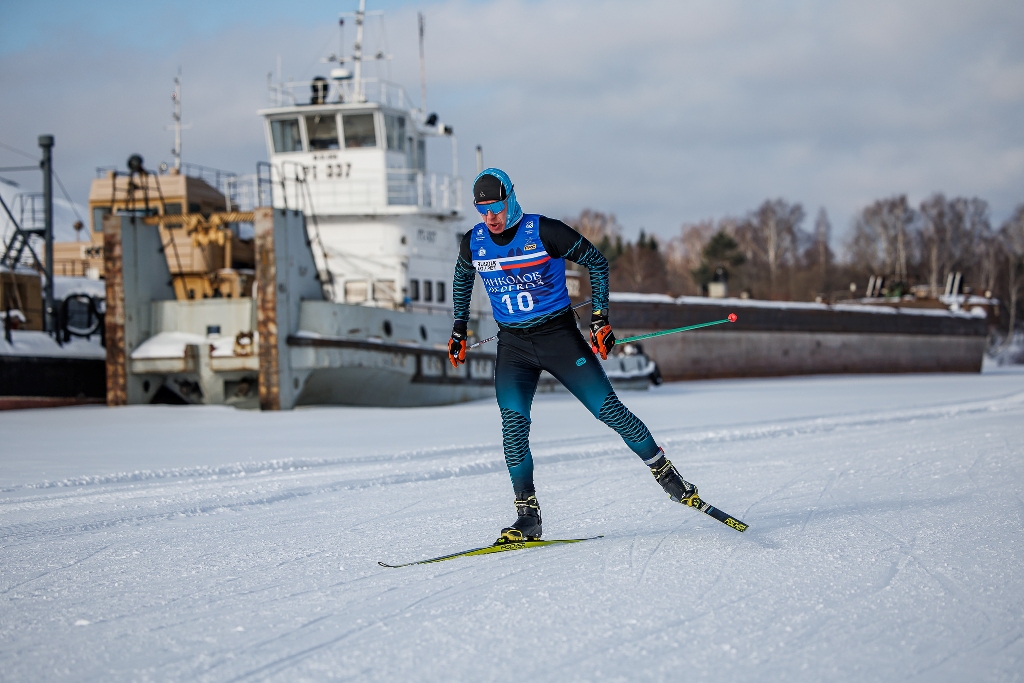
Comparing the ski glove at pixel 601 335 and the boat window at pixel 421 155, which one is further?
the boat window at pixel 421 155

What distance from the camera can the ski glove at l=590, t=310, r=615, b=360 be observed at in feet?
14.4

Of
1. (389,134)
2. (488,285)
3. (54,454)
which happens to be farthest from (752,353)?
(488,285)

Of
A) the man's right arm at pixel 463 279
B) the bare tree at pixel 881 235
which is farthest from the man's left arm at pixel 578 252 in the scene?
the bare tree at pixel 881 235

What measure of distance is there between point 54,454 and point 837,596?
7.04 meters

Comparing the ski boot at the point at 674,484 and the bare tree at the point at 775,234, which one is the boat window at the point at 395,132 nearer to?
the ski boot at the point at 674,484

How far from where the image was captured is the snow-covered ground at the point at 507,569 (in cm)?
267

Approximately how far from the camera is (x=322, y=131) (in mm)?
17391

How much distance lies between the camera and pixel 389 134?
1725 cm

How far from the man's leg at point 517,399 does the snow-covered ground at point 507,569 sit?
0.35 metres

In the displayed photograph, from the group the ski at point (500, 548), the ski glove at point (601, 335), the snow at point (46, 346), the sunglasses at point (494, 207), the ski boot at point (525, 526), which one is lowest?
the ski at point (500, 548)

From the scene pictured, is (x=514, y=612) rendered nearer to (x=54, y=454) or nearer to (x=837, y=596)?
(x=837, y=596)

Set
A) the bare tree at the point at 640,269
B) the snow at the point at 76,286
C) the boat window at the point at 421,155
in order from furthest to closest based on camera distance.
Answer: the bare tree at the point at 640,269
the boat window at the point at 421,155
the snow at the point at 76,286

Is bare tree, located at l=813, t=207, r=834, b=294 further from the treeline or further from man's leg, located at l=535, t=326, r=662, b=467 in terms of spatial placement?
man's leg, located at l=535, t=326, r=662, b=467

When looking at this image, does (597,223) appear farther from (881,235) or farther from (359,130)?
(359,130)
